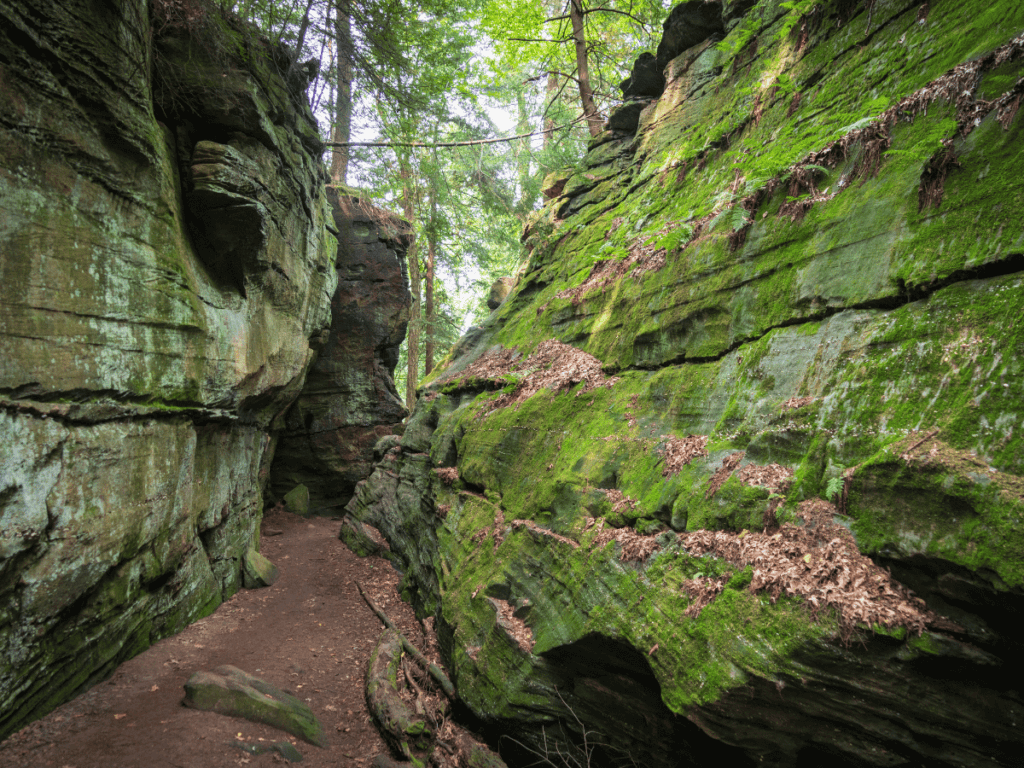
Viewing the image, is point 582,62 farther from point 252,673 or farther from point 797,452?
point 252,673

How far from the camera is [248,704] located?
18.5 ft

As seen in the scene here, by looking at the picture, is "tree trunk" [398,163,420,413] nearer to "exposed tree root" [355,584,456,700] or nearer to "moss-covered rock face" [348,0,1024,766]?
"exposed tree root" [355,584,456,700]

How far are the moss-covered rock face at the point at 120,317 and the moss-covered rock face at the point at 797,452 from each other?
478 centimetres

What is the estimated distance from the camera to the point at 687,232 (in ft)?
21.3

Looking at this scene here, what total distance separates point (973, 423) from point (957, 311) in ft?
3.00

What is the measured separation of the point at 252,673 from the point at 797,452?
802cm

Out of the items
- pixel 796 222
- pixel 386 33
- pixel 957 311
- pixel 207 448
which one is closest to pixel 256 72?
pixel 386 33

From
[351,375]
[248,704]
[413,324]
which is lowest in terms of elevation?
[248,704]

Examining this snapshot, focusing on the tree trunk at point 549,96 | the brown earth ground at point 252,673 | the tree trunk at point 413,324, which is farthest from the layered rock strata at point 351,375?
the tree trunk at point 549,96

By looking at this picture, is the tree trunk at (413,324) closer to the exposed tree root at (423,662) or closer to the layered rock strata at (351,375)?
the layered rock strata at (351,375)

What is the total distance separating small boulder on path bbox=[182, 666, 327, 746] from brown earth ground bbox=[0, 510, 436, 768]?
0.37 ft

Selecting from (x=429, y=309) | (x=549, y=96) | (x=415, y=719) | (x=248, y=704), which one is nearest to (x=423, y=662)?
(x=415, y=719)

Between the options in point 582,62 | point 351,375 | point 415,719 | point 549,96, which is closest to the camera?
point 415,719

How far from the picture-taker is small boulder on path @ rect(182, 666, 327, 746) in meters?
5.61
